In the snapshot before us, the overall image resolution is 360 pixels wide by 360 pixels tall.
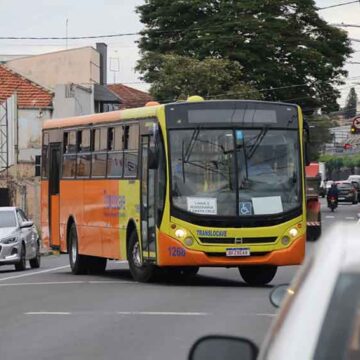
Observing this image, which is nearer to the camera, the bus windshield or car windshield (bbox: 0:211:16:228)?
the bus windshield

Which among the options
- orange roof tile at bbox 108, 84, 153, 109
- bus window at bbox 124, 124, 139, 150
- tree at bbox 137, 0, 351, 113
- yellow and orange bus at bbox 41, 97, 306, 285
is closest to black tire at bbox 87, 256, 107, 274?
yellow and orange bus at bbox 41, 97, 306, 285

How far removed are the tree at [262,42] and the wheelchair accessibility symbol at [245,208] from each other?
37538 mm

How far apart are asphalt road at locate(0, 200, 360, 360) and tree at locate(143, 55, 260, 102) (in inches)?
1198

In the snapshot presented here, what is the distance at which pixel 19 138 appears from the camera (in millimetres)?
48062

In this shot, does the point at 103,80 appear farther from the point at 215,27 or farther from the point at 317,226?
the point at 317,226

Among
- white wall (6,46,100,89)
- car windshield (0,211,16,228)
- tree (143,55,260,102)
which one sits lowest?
car windshield (0,211,16,228)

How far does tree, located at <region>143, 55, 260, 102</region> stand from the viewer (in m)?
50.3

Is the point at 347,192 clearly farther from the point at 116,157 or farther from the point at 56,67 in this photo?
the point at 116,157

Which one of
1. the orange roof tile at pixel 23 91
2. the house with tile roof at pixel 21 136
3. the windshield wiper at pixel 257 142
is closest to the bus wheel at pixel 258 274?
the windshield wiper at pixel 257 142

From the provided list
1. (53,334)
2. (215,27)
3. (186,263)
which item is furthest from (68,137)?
(215,27)

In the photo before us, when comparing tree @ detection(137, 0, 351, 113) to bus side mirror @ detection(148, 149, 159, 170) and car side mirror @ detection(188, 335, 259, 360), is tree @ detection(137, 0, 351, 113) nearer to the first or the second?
bus side mirror @ detection(148, 149, 159, 170)

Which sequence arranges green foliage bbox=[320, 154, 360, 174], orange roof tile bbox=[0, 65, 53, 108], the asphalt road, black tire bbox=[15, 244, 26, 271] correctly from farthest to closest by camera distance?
green foliage bbox=[320, 154, 360, 174], orange roof tile bbox=[0, 65, 53, 108], black tire bbox=[15, 244, 26, 271], the asphalt road

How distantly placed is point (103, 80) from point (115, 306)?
49.0m

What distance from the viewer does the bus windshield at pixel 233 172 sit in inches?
693
